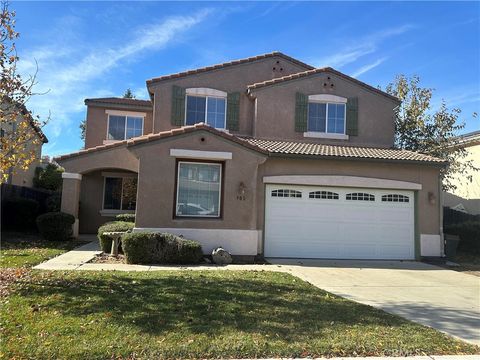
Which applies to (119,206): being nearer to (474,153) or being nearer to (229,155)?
(229,155)

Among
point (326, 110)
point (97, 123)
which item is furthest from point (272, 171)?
point (97, 123)

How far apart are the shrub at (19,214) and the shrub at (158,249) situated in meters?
8.57

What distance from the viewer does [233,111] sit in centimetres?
1766

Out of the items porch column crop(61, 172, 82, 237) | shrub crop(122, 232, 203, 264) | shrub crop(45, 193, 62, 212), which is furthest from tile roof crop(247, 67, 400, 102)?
shrub crop(45, 193, 62, 212)

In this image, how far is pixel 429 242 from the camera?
15.1 metres

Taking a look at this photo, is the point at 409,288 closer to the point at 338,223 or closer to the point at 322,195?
the point at 338,223

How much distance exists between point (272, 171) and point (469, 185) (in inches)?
550

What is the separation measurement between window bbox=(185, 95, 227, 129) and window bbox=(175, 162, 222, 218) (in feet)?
13.1

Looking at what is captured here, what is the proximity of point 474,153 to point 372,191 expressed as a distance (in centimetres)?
1088

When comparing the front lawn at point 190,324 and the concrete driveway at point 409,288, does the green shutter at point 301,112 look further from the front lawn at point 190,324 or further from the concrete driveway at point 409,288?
the front lawn at point 190,324

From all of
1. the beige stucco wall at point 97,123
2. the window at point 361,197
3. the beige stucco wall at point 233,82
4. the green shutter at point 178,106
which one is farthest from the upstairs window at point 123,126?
the window at point 361,197

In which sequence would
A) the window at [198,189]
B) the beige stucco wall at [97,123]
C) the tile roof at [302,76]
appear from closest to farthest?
1. the window at [198,189]
2. the tile roof at [302,76]
3. the beige stucco wall at [97,123]

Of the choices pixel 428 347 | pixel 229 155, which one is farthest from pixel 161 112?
pixel 428 347

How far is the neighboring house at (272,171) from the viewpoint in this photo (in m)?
13.6
